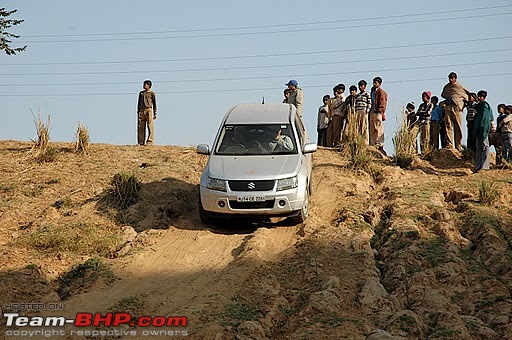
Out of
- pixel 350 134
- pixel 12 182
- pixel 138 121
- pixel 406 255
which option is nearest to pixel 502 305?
pixel 406 255

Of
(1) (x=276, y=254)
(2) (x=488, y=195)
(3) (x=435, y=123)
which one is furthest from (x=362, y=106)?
(1) (x=276, y=254)

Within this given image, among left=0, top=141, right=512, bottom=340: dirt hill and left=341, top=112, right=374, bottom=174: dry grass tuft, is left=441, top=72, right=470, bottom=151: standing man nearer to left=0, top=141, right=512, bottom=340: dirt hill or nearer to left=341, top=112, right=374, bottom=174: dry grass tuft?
left=0, top=141, right=512, bottom=340: dirt hill

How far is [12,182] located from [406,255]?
912 cm

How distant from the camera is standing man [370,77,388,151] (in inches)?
706

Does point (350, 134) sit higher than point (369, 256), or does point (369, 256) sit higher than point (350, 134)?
point (350, 134)

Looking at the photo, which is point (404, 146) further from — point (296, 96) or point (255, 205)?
point (255, 205)

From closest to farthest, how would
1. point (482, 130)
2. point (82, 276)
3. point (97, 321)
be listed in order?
point (97, 321) < point (82, 276) < point (482, 130)

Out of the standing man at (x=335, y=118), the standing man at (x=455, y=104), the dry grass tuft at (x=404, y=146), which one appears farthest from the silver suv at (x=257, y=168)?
the standing man at (x=455, y=104)

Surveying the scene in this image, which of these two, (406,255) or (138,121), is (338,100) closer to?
(138,121)

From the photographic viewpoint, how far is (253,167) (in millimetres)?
12078

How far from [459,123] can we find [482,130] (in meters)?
2.21

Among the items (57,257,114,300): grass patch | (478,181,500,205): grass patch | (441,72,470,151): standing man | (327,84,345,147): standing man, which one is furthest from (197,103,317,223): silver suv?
(441,72,470,151): standing man

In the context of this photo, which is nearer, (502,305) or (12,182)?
(502,305)

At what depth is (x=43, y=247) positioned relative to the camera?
36.5 feet
